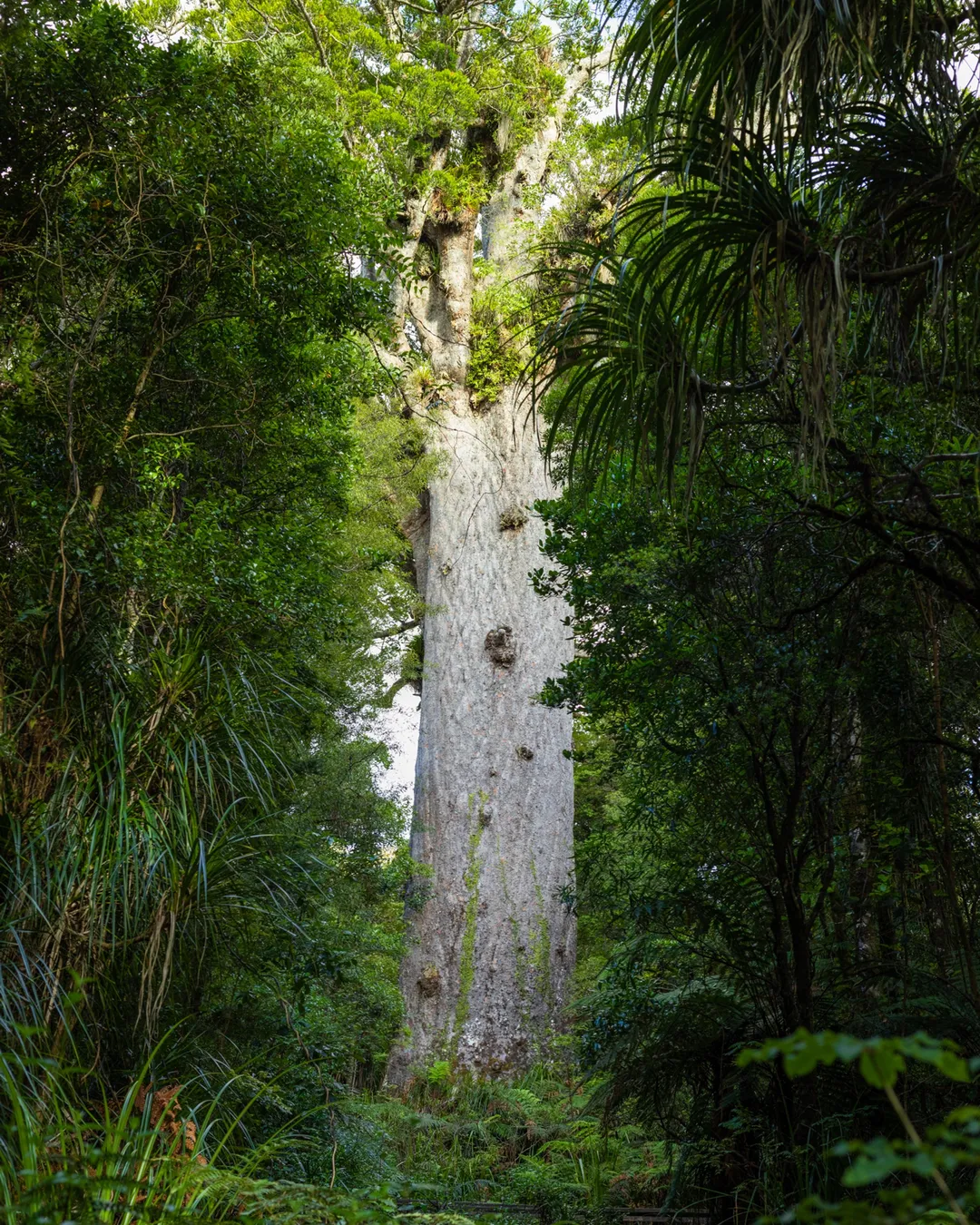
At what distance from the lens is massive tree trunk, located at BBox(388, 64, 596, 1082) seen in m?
9.44

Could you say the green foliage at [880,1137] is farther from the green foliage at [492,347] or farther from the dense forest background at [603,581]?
the green foliage at [492,347]

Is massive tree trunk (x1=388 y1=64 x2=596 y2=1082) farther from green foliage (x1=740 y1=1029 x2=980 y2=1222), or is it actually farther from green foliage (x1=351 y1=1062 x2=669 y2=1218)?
green foliage (x1=740 y1=1029 x2=980 y2=1222)

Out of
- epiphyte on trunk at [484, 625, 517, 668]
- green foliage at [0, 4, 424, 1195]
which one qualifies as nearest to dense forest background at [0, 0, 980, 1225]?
green foliage at [0, 4, 424, 1195]

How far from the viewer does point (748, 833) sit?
4719 mm

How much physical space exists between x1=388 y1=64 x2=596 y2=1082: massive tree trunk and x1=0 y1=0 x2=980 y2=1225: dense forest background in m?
3.54

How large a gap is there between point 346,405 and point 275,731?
1.99 meters

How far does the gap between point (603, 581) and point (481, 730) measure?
553cm

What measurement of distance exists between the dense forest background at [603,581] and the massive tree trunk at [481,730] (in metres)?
3.54

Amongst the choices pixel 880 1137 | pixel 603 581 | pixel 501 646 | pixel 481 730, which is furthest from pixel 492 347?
pixel 880 1137

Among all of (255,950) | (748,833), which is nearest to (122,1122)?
(255,950)

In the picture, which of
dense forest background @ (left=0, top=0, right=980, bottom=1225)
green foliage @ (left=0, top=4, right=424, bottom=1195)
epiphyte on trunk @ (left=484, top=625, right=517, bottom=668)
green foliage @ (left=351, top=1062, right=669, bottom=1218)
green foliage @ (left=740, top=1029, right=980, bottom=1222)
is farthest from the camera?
epiphyte on trunk @ (left=484, top=625, right=517, bottom=668)

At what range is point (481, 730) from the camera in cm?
1027

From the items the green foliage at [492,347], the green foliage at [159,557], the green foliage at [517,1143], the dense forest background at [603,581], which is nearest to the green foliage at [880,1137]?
the dense forest background at [603,581]

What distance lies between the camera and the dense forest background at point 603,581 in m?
3.21
